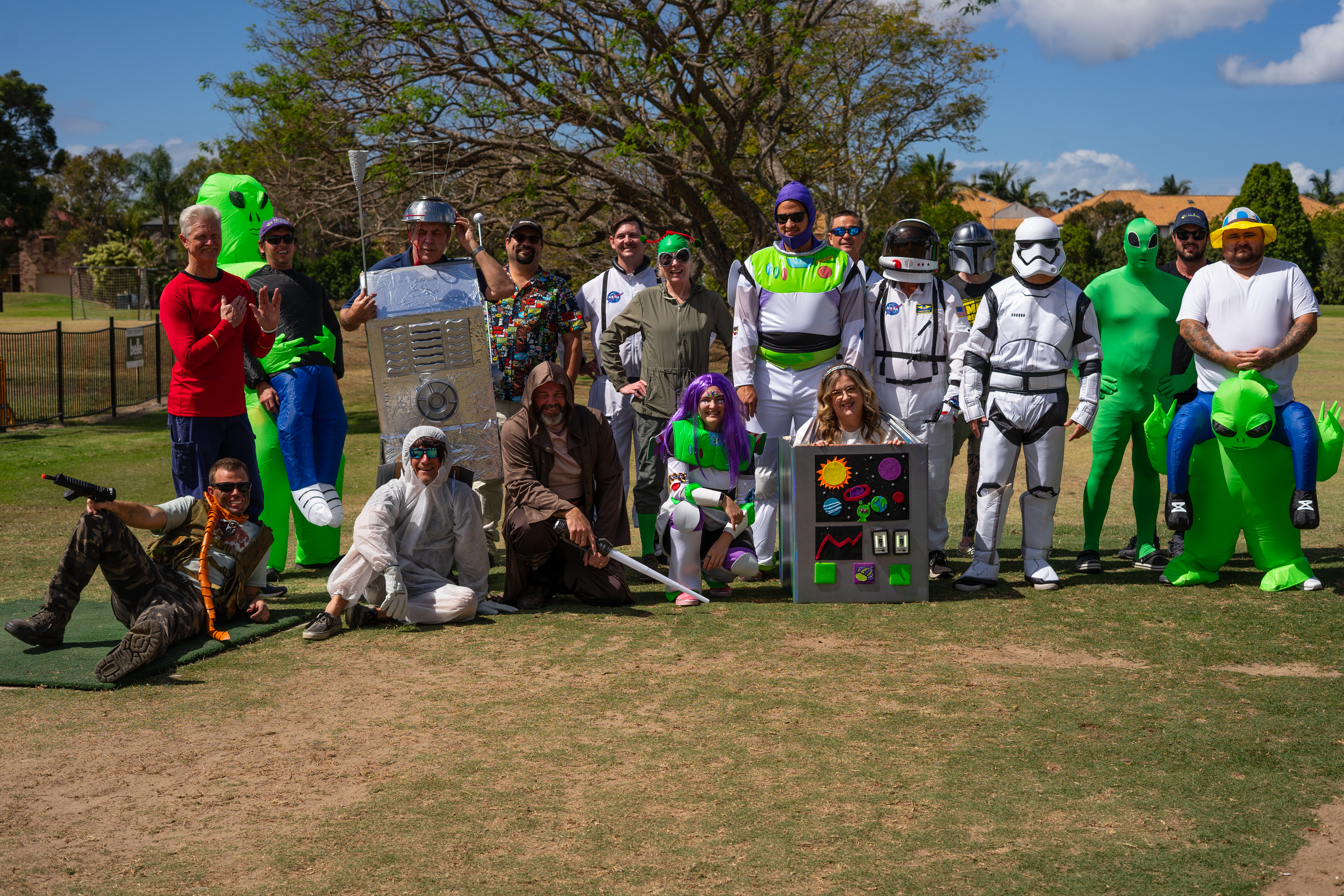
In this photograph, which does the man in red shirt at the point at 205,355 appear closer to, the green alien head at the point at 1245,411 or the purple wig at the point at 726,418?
the purple wig at the point at 726,418

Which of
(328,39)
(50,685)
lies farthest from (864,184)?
(50,685)

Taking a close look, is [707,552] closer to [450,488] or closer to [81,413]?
[450,488]

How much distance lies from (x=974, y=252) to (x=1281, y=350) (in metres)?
2.22

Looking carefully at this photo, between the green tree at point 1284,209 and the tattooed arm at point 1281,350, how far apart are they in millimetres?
36086

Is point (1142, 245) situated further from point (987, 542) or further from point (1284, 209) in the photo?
point (1284, 209)

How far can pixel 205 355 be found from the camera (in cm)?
604

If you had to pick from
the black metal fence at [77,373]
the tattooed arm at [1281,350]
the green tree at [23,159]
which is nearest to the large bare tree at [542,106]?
the black metal fence at [77,373]

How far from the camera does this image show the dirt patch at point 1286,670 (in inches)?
198

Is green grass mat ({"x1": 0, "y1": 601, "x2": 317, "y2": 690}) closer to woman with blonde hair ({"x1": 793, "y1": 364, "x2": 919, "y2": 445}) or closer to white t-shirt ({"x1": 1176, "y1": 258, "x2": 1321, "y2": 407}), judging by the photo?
woman with blonde hair ({"x1": 793, "y1": 364, "x2": 919, "y2": 445})

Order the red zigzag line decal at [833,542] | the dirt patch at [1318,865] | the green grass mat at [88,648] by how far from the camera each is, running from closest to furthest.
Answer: the dirt patch at [1318,865], the green grass mat at [88,648], the red zigzag line decal at [833,542]

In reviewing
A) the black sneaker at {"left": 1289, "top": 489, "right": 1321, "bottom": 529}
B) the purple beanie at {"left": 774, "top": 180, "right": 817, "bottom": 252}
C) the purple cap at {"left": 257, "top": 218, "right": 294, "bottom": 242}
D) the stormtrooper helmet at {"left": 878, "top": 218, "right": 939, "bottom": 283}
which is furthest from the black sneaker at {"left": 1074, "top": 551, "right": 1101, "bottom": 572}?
the purple cap at {"left": 257, "top": 218, "right": 294, "bottom": 242}

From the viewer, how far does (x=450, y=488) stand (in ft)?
20.1

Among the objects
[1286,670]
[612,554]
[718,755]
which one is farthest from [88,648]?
[1286,670]

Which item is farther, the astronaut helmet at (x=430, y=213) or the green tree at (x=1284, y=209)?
the green tree at (x=1284, y=209)
